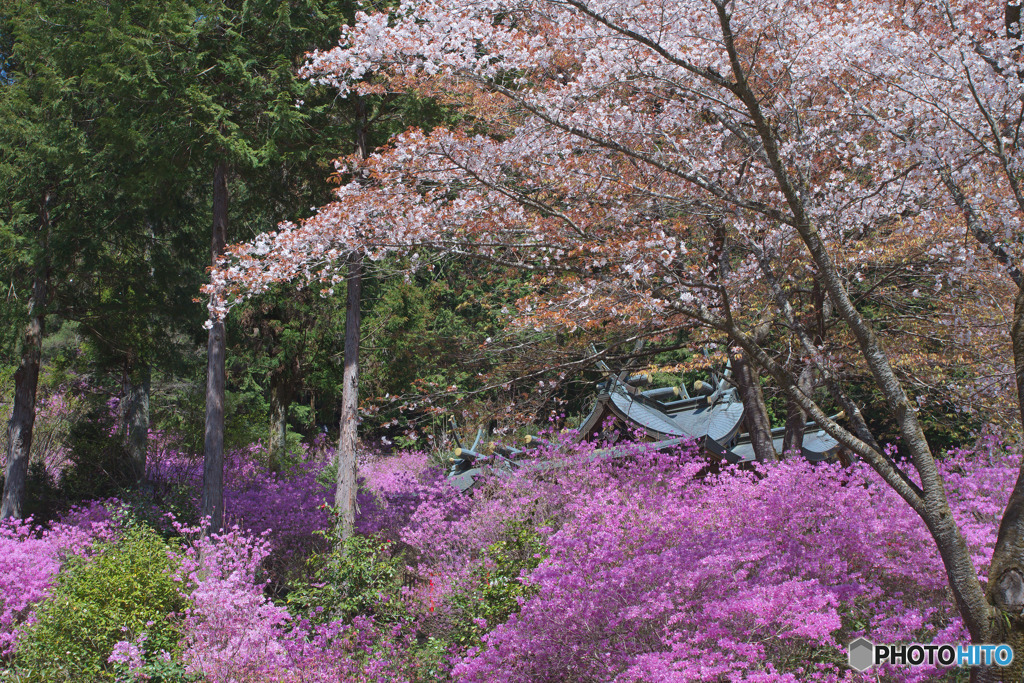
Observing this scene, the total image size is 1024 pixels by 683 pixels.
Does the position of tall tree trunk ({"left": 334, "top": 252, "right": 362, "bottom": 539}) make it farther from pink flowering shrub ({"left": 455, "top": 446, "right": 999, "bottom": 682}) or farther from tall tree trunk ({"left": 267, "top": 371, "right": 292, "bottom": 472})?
tall tree trunk ({"left": 267, "top": 371, "right": 292, "bottom": 472})

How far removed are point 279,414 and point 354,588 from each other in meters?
10.6

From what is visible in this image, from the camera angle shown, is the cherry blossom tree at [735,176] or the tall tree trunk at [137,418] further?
the tall tree trunk at [137,418]

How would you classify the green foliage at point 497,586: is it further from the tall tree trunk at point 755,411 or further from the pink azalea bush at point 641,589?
the tall tree trunk at point 755,411

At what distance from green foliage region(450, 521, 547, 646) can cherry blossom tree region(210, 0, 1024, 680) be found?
2.11 metres

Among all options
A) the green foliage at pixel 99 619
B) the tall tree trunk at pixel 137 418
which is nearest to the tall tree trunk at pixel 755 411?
the green foliage at pixel 99 619

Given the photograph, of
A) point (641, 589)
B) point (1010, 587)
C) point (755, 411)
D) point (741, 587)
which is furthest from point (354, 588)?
point (1010, 587)

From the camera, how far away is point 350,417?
31.2 feet

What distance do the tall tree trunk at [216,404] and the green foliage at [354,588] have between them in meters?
2.11

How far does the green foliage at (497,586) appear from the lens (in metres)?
5.82

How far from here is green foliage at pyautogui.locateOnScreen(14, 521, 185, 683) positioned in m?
5.88

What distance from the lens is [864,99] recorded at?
20.3ft

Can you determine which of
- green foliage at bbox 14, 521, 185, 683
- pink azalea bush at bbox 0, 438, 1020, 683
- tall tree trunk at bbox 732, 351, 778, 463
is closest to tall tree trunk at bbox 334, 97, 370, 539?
pink azalea bush at bbox 0, 438, 1020, 683

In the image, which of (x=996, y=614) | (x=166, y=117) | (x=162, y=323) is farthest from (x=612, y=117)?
(x=162, y=323)

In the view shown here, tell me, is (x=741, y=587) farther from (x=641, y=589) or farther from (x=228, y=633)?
(x=228, y=633)
